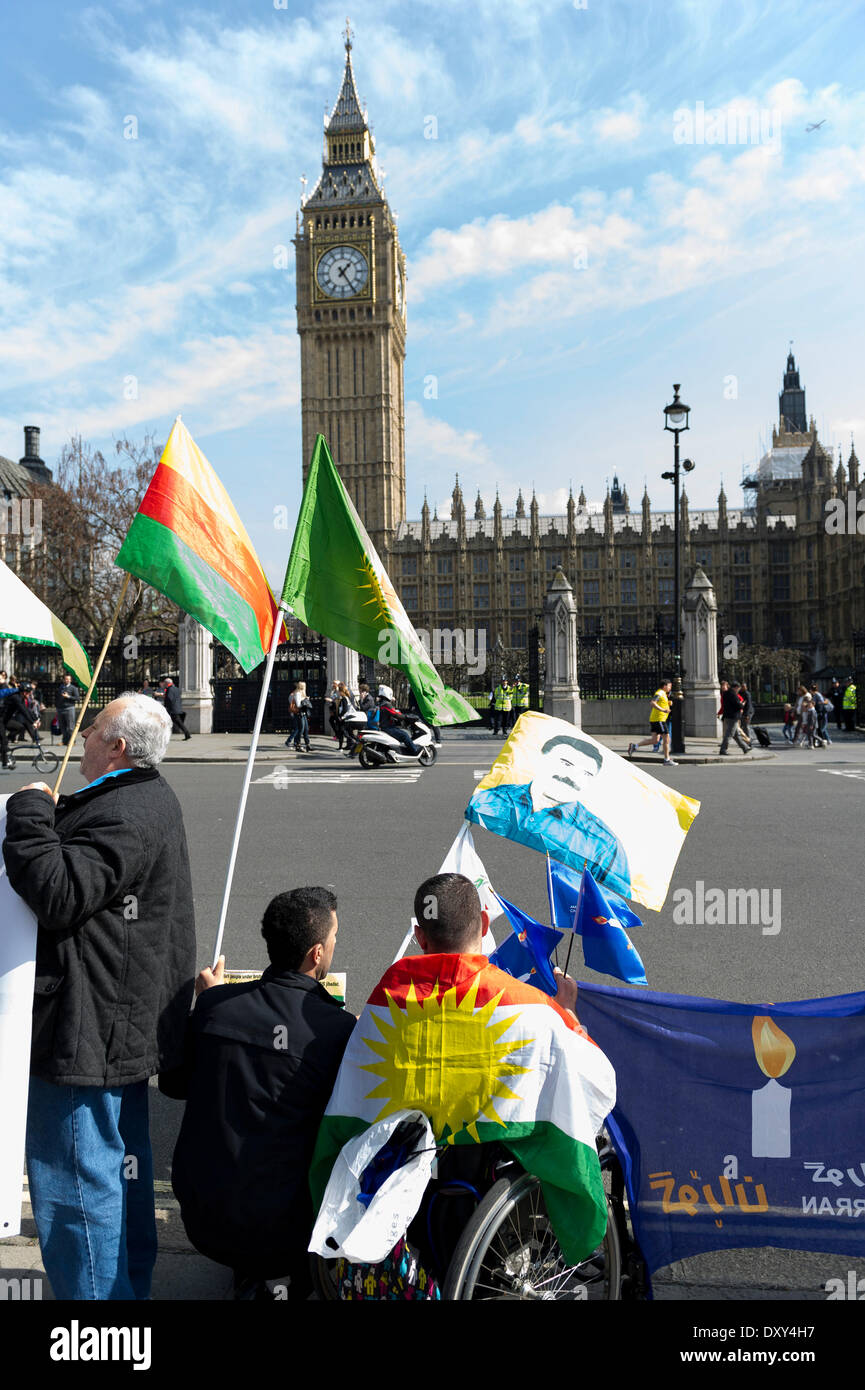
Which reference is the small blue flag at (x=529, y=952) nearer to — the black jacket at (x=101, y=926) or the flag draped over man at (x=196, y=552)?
the black jacket at (x=101, y=926)

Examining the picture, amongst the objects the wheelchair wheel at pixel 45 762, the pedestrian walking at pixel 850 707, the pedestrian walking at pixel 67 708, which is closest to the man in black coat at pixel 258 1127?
the wheelchair wheel at pixel 45 762

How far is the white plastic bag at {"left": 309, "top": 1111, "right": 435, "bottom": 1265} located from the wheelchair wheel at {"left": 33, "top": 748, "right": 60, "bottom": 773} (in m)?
16.5

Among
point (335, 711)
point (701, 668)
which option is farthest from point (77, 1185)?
point (701, 668)

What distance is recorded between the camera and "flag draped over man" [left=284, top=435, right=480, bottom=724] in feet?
13.3

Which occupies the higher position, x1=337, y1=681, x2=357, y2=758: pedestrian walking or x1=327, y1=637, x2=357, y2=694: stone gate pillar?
x1=327, y1=637, x2=357, y2=694: stone gate pillar

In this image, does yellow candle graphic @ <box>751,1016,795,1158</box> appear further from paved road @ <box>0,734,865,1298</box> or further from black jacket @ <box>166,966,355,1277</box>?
black jacket @ <box>166,966,355,1277</box>

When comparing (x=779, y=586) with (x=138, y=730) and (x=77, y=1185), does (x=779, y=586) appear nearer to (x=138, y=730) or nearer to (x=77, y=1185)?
(x=138, y=730)

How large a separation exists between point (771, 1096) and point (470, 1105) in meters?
0.91

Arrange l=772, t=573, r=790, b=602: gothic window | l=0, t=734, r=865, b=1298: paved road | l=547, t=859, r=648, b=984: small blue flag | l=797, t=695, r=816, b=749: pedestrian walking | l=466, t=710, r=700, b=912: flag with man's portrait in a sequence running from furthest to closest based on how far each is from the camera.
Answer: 1. l=772, t=573, r=790, b=602: gothic window
2. l=797, t=695, r=816, b=749: pedestrian walking
3. l=0, t=734, r=865, b=1298: paved road
4. l=466, t=710, r=700, b=912: flag with man's portrait
5. l=547, t=859, r=648, b=984: small blue flag

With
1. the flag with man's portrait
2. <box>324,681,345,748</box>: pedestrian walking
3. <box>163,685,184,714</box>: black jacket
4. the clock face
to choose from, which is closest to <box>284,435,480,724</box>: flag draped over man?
the flag with man's portrait

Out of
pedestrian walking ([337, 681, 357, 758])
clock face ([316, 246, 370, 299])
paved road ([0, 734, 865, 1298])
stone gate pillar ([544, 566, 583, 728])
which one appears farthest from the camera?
clock face ([316, 246, 370, 299])

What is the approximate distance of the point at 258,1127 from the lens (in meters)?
2.44

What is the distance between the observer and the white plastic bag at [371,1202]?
2.17m
